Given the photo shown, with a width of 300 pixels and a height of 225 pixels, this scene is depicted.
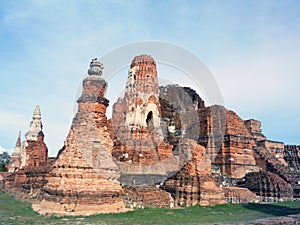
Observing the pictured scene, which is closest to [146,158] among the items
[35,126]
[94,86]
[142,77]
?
[94,86]

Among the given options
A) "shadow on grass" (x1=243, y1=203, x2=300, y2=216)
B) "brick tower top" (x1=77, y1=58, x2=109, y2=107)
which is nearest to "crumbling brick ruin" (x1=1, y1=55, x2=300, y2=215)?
"brick tower top" (x1=77, y1=58, x2=109, y2=107)

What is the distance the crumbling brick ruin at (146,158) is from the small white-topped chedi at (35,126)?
0.30ft

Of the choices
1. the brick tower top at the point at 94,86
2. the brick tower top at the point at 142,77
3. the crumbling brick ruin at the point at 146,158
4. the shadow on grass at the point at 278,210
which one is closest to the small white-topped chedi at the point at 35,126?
the crumbling brick ruin at the point at 146,158

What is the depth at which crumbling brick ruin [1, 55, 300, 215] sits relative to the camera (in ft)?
40.7

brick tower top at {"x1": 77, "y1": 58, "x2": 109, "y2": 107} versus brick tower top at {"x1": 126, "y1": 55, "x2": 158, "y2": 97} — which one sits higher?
brick tower top at {"x1": 126, "y1": 55, "x2": 158, "y2": 97}

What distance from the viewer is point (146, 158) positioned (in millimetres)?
19938

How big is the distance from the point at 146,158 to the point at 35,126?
14684mm

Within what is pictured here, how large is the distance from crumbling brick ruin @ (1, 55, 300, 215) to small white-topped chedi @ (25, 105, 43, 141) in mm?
91

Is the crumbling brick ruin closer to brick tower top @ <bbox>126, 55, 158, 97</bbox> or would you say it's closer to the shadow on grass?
brick tower top @ <bbox>126, 55, 158, 97</bbox>

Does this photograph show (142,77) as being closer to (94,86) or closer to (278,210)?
(94,86)

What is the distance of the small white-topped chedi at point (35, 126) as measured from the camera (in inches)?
1163

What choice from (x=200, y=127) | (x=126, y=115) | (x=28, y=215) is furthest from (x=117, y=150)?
(x=200, y=127)

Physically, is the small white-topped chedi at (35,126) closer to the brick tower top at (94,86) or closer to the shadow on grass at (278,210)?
the brick tower top at (94,86)

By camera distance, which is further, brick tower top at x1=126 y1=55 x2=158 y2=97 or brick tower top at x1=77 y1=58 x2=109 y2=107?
brick tower top at x1=126 y1=55 x2=158 y2=97
